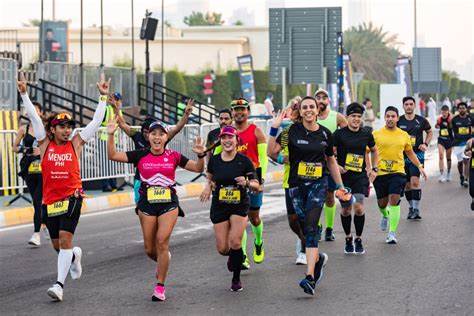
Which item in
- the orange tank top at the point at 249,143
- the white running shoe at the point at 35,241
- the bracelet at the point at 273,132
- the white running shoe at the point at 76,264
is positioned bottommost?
the white running shoe at the point at 35,241

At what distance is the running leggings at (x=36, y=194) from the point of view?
15523 millimetres

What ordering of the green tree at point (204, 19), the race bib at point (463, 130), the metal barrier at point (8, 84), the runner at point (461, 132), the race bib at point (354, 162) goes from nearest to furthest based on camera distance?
the race bib at point (354, 162)
the metal barrier at point (8, 84)
the runner at point (461, 132)
the race bib at point (463, 130)
the green tree at point (204, 19)

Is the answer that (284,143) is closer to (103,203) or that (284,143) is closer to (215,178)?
(215,178)

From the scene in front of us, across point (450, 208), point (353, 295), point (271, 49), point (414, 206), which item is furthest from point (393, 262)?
point (271, 49)

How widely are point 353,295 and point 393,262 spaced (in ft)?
8.26

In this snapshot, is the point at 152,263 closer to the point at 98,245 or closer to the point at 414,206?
the point at 98,245

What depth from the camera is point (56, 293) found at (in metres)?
10.7

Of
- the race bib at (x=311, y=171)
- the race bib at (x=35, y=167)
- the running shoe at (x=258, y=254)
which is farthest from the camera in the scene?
the race bib at (x=35, y=167)

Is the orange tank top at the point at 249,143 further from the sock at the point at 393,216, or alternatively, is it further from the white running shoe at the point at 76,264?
the sock at the point at 393,216

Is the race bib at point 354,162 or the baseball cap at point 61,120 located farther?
the race bib at point 354,162

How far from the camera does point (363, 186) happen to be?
14.3m

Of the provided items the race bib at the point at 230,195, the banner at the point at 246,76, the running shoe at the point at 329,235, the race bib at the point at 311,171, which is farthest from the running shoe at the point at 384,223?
the banner at the point at 246,76

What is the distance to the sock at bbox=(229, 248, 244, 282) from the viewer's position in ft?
36.9

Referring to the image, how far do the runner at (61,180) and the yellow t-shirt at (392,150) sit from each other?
17.5 ft
